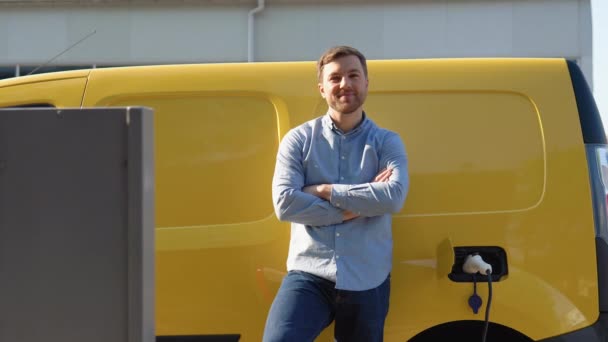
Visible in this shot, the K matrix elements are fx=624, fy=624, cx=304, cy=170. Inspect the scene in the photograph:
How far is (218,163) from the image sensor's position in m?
2.62

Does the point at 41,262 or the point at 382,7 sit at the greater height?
the point at 382,7

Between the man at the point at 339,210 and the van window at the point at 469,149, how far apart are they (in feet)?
0.71

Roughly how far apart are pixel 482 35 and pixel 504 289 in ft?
25.5

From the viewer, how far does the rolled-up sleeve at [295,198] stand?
2.28m

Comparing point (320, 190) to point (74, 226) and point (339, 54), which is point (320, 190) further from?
point (74, 226)

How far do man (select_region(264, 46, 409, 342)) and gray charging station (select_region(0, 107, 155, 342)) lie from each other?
803 millimetres

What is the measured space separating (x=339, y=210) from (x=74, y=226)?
1027 mm

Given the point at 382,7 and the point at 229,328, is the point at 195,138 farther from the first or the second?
the point at 382,7

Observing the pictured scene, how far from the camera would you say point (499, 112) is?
258cm

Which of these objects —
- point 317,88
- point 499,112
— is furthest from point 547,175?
point 317,88

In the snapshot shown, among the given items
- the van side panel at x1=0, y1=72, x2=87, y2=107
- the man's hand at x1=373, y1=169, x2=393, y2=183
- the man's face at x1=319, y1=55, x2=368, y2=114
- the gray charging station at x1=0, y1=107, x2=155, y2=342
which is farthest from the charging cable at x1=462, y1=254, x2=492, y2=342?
the van side panel at x1=0, y1=72, x2=87, y2=107

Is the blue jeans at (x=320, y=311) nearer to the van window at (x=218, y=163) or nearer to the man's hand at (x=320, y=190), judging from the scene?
the man's hand at (x=320, y=190)

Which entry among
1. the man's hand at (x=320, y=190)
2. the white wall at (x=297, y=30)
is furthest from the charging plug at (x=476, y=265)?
the white wall at (x=297, y=30)

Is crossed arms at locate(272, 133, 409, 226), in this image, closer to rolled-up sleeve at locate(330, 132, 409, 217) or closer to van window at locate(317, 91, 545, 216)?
rolled-up sleeve at locate(330, 132, 409, 217)
